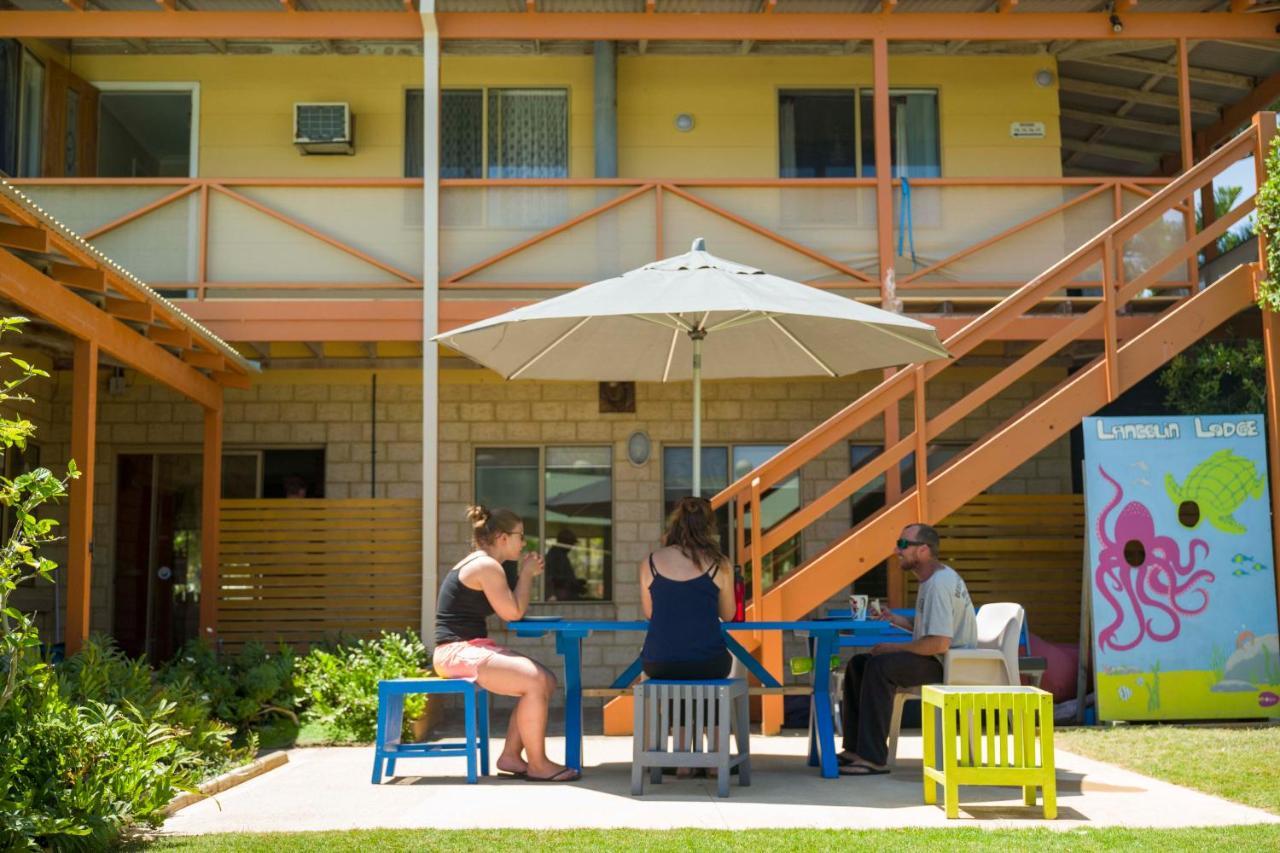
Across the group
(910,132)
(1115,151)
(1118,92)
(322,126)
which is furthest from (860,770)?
(1115,151)

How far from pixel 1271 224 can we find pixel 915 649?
4.34 meters

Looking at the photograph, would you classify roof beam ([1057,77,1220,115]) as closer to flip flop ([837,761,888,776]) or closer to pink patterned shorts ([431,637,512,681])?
flip flop ([837,761,888,776])

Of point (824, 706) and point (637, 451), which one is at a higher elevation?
point (637, 451)

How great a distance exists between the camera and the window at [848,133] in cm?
1220

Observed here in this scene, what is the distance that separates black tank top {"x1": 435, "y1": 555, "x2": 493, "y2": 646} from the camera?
6852 mm

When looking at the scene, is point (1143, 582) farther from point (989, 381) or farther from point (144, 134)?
point (144, 134)

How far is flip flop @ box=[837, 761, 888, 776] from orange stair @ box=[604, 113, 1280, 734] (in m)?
1.98

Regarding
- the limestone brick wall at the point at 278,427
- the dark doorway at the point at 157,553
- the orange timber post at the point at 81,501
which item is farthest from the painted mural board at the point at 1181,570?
the dark doorway at the point at 157,553

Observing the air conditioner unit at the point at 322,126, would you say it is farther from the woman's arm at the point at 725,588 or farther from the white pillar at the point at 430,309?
the woman's arm at the point at 725,588

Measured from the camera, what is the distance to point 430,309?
10328 millimetres

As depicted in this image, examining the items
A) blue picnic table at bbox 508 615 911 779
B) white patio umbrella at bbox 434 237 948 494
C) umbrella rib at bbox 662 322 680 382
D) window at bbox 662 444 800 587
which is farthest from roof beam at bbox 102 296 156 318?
window at bbox 662 444 800 587

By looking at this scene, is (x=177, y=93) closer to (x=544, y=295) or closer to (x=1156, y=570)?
(x=544, y=295)

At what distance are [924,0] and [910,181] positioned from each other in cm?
144

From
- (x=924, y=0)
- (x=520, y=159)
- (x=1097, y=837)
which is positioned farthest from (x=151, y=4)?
(x=1097, y=837)
